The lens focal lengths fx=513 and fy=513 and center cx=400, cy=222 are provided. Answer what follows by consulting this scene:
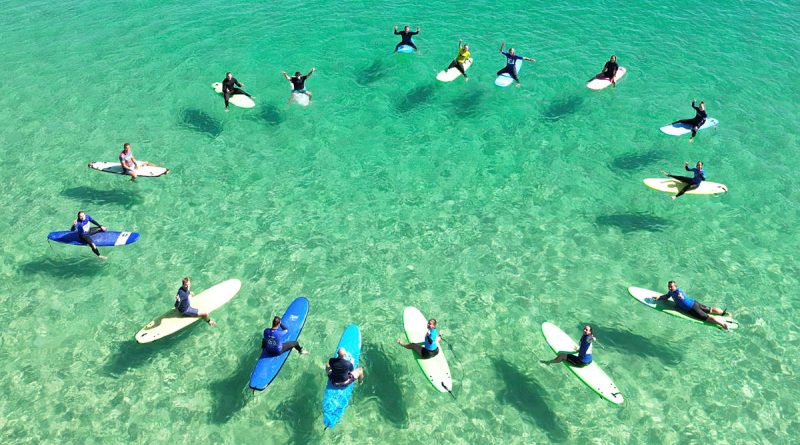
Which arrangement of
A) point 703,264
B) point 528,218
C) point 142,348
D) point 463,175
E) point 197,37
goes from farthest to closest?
point 197,37 < point 463,175 < point 528,218 < point 703,264 < point 142,348

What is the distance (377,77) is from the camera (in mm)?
28422

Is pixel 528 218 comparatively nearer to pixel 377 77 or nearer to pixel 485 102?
pixel 485 102

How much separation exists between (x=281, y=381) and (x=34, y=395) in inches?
288

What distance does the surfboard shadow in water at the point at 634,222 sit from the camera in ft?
66.5

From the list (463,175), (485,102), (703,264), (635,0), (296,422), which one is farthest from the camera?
(635,0)

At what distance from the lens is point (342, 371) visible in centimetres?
1426

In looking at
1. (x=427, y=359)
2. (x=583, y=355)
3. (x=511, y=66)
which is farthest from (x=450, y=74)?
(x=583, y=355)

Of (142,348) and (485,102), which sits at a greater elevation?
(485,102)

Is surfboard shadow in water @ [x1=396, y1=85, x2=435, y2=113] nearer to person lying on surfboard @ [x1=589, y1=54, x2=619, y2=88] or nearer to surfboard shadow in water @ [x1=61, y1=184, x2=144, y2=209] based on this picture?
person lying on surfboard @ [x1=589, y1=54, x2=619, y2=88]

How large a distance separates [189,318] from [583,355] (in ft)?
40.2

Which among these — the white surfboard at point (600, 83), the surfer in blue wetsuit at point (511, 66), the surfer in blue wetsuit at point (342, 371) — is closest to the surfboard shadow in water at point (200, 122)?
the surfer in blue wetsuit at point (511, 66)

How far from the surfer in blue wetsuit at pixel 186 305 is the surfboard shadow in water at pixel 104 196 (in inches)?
282

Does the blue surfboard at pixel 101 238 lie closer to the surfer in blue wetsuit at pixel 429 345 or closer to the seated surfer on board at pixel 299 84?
the seated surfer on board at pixel 299 84

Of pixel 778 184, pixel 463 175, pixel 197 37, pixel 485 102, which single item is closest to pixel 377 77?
pixel 485 102
